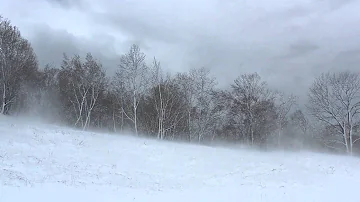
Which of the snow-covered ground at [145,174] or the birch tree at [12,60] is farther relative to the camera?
the birch tree at [12,60]

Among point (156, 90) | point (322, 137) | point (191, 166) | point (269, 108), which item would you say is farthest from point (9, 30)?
point (322, 137)

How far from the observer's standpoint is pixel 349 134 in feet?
155

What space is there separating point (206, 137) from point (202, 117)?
406 cm

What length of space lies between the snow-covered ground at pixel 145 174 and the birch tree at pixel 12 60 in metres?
18.5

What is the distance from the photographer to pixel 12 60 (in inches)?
1624

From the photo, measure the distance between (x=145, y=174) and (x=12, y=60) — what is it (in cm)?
3005

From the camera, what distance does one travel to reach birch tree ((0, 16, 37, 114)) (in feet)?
133

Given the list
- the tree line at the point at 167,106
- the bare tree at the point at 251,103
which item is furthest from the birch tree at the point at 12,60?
the bare tree at the point at 251,103

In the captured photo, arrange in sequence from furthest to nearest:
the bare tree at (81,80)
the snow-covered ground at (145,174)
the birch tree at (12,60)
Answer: the bare tree at (81,80) → the birch tree at (12,60) → the snow-covered ground at (145,174)

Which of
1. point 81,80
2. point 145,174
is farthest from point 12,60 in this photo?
point 145,174

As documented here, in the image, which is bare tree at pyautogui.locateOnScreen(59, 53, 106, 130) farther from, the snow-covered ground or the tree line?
the snow-covered ground

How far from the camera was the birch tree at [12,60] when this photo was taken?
1593 inches

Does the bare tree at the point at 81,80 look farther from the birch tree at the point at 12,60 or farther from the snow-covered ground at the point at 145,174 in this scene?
the snow-covered ground at the point at 145,174

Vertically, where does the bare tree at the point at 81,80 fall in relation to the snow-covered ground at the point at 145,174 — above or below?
above
